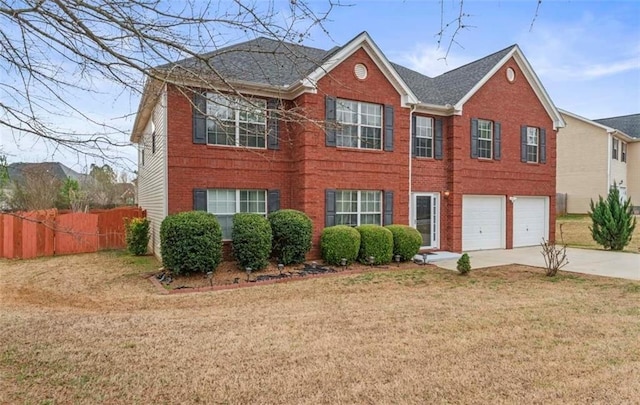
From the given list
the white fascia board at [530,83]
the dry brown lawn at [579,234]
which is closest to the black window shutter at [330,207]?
the white fascia board at [530,83]

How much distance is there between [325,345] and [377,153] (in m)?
8.75

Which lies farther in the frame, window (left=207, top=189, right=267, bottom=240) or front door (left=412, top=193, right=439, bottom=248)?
front door (left=412, top=193, right=439, bottom=248)

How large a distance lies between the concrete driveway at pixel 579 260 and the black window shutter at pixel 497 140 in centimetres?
370

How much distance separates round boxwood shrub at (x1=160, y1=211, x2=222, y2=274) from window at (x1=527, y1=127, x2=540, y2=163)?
43.5ft

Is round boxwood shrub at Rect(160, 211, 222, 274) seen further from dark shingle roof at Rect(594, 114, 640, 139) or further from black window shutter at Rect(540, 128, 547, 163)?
dark shingle roof at Rect(594, 114, 640, 139)

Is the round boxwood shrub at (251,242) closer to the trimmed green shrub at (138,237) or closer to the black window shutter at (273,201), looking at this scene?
the black window shutter at (273,201)

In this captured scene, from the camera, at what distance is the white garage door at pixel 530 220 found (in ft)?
52.1

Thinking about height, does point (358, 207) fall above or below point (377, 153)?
below

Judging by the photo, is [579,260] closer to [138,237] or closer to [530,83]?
[530,83]

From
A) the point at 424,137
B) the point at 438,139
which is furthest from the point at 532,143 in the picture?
the point at 424,137

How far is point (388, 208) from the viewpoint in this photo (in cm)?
1291

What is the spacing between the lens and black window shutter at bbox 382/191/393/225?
507 inches

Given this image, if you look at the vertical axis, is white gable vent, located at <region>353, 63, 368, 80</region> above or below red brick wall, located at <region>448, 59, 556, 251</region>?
above

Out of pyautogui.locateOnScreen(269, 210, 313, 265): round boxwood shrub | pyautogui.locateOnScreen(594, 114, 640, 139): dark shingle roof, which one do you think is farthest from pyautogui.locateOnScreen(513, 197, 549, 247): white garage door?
pyautogui.locateOnScreen(594, 114, 640, 139): dark shingle roof
